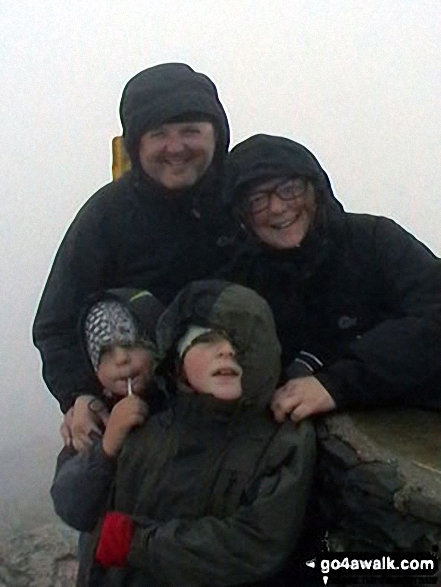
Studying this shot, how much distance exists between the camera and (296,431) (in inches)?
70.8

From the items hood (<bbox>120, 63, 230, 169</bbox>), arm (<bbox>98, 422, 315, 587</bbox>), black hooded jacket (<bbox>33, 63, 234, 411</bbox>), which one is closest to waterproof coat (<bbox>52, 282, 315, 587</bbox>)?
arm (<bbox>98, 422, 315, 587</bbox>)

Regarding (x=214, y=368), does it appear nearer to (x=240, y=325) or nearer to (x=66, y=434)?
(x=240, y=325)

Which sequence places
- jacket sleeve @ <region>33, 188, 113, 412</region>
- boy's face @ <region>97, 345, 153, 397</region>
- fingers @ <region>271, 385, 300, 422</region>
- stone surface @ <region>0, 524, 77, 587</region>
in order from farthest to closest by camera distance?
stone surface @ <region>0, 524, 77, 587</region> < jacket sleeve @ <region>33, 188, 113, 412</region> < boy's face @ <region>97, 345, 153, 397</region> < fingers @ <region>271, 385, 300, 422</region>

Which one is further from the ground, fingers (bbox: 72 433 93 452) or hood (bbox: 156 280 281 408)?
hood (bbox: 156 280 281 408)

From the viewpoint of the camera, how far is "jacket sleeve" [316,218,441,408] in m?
1.89

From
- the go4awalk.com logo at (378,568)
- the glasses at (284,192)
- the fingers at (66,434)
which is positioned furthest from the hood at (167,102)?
the go4awalk.com logo at (378,568)

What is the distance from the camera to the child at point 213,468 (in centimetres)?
171

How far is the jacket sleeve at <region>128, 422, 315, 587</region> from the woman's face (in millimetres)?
436

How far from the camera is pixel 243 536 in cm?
170

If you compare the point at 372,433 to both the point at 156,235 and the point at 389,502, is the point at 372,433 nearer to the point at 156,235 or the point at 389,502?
the point at 389,502

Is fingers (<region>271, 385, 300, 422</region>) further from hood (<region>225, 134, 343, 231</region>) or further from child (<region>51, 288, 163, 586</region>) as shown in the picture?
hood (<region>225, 134, 343, 231</region>)

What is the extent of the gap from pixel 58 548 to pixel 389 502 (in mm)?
3233

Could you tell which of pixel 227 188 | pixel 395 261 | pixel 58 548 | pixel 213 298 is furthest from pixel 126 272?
pixel 58 548

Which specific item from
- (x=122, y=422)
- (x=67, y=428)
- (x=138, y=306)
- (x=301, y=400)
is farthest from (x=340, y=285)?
(x=67, y=428)
